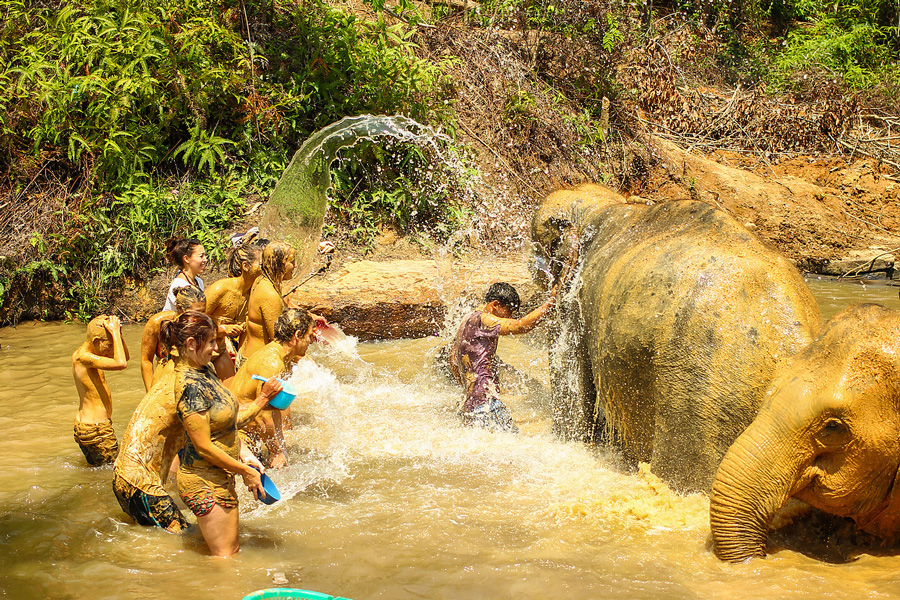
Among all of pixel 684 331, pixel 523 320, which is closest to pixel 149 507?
pixel 523 320

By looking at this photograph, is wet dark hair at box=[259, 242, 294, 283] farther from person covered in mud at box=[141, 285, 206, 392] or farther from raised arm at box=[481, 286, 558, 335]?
raised arm at box=[481, 286, 558, 335]

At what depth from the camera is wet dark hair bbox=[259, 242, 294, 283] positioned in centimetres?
561

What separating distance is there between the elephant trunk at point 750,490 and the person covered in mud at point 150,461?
2719 mm

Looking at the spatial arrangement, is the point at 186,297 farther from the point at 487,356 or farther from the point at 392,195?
the point at 392,195

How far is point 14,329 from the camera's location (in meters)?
8.40

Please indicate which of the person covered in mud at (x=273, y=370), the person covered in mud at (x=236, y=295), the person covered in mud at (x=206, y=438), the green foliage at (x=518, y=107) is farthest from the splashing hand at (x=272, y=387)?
the green foliage at (x=518, y=107)

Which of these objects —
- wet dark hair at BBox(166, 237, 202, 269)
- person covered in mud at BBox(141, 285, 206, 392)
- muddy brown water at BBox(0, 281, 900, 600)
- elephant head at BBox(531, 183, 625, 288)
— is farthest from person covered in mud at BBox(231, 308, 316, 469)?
elephant head at BBox(531, 183, 625, 288)

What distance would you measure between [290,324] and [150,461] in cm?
122

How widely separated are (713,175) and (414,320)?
6616mm

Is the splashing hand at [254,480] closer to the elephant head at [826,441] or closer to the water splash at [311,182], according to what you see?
the elephant head at [826,441]

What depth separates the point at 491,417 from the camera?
5.66 meters

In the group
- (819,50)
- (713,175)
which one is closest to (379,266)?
(713,175)

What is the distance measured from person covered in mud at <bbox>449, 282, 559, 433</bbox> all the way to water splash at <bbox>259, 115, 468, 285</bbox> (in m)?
3.01

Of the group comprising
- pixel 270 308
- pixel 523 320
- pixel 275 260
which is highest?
pixel 275 260
